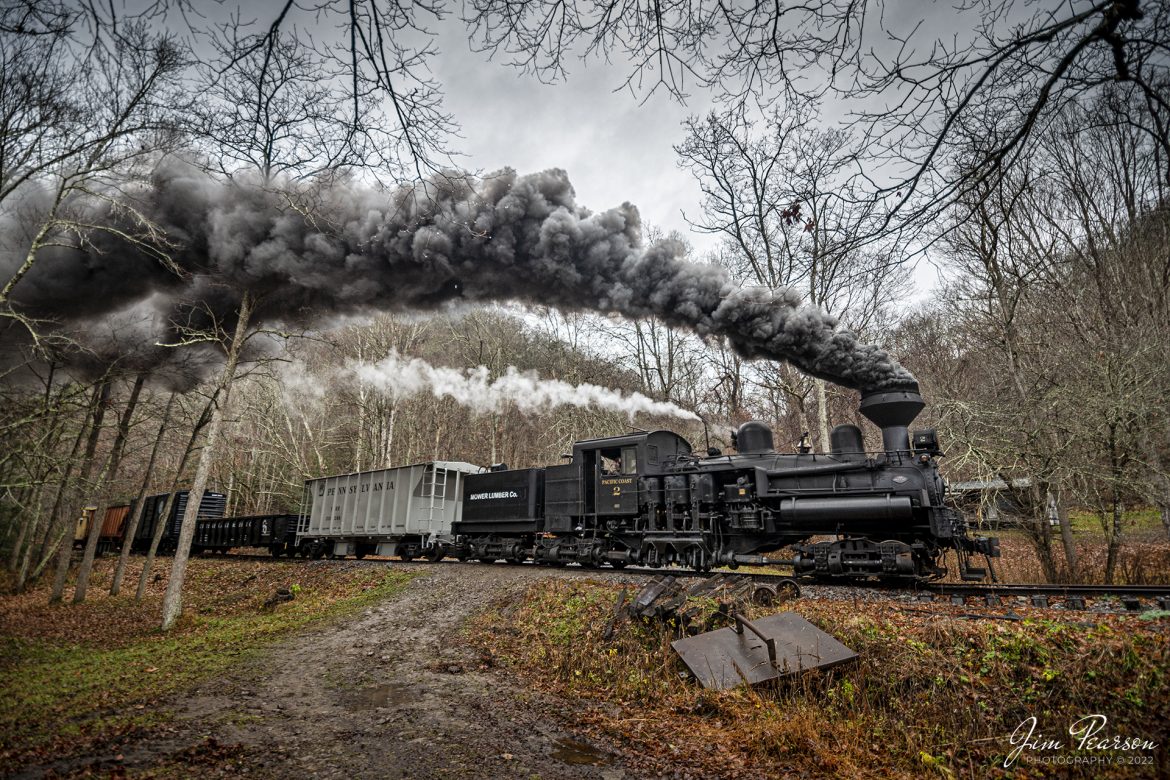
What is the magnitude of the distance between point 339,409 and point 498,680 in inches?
989

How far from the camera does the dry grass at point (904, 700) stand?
4191 mm

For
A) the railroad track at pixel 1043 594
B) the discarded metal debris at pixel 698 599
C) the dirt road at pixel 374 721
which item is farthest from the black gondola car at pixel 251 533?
the railroad track at pixel 1043 594

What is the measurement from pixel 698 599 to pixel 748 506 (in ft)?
12.7

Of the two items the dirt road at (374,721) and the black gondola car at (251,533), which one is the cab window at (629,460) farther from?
the black gondola car at (251,533)

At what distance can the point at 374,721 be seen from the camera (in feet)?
16.6

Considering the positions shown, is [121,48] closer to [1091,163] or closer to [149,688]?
[149,688]

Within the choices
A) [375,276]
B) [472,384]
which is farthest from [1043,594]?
[472,384]

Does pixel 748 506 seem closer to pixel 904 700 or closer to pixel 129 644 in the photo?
pixel 904 700

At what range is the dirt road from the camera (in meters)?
4.09

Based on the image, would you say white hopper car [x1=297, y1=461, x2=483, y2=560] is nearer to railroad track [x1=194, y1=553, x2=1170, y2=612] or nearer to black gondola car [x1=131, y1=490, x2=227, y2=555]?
black gondola car [x1=131, y1=490, x2=227, y2=555]

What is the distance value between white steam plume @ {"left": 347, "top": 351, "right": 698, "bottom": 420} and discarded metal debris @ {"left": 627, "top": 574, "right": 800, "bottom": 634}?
14.9m

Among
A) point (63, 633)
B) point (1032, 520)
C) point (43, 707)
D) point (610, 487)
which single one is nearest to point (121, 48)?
point (43, 707)

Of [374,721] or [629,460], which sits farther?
[629,460]

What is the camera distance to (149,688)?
5.97 metres
